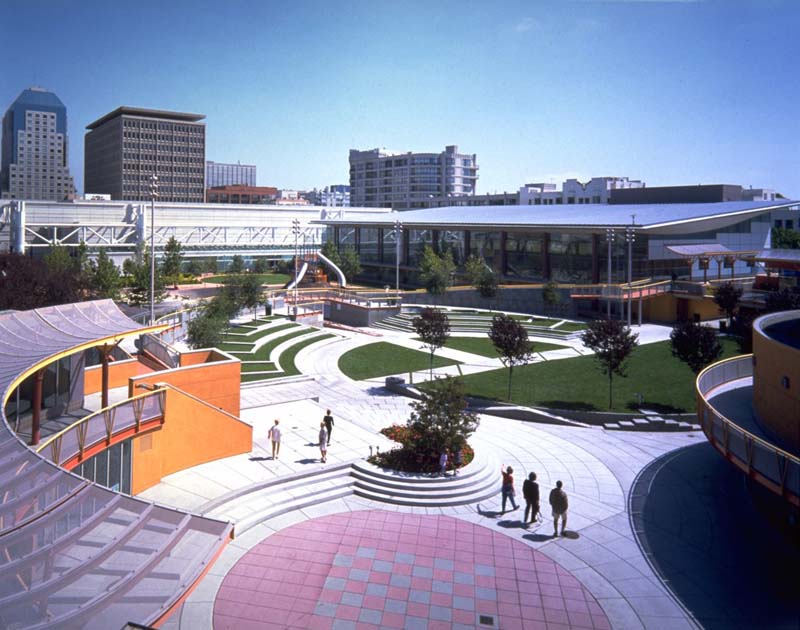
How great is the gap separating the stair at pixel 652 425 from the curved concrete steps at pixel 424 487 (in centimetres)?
706

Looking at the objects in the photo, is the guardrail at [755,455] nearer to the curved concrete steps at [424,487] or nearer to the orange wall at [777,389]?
the orange wall at [777,389]

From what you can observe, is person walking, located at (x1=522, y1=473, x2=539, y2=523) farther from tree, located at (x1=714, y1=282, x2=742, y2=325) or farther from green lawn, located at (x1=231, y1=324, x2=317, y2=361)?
tree, located at (x1=714, y1=282, x2=742, y2=325)

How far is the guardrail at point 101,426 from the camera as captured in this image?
1177cm

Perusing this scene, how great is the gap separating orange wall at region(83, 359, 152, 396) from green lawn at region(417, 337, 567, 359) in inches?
662

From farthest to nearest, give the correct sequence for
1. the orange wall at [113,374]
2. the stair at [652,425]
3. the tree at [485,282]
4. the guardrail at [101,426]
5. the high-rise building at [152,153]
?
the high-rise building at [152,153]
the tree at [485,282]
the stair at [652,425]
the orange wall at [113,374]
the guardrail at [101,426]

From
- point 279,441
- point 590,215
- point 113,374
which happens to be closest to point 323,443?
point 279,441

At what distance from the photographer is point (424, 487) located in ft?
53.4

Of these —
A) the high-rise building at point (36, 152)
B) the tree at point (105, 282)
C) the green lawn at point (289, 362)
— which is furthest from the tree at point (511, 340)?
the high-rise building at point (36, 152)

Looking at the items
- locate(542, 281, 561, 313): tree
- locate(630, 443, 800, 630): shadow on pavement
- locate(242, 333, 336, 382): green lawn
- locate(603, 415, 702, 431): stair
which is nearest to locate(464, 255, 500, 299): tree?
locate(542, 281, 561, 313): tree

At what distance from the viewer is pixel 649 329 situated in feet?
133

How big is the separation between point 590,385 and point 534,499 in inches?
530

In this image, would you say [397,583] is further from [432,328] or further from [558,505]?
[432,328]

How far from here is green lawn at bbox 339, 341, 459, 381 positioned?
98.3 ft

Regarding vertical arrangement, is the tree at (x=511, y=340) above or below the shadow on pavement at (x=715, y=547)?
above
